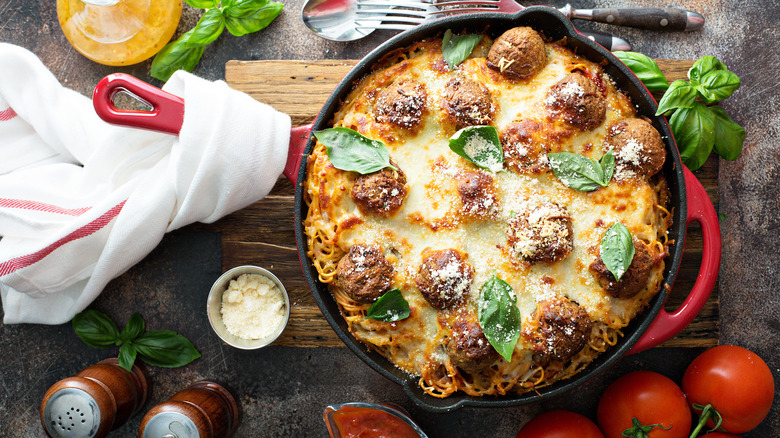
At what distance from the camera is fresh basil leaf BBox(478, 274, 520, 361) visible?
7.37 feet

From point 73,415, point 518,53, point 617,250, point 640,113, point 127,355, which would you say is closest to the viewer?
point 617,250

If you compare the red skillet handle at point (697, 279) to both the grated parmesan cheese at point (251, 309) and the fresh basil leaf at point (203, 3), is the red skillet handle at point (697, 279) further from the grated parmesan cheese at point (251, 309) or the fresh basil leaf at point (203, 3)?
the fresh basil leaf at point (203, 3)

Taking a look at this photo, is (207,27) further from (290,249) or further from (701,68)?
(701,68)

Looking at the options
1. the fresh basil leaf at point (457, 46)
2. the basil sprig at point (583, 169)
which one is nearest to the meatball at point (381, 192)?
the fresh basil leaf at point (457, 46)

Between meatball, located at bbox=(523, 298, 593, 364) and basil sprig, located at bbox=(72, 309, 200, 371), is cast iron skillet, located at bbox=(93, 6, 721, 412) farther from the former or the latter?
basil sprig, located at bbox=(72, 309, 200, 371)

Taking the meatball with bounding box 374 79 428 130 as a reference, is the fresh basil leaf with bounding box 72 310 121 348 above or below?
below

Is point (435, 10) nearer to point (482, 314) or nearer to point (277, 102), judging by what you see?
point (277, 102)

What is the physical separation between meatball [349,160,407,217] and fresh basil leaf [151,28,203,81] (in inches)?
54.0

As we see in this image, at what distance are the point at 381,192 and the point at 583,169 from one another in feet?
2.86

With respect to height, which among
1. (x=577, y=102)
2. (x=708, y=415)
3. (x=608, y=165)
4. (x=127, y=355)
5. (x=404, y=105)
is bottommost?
(x=127, y=355)

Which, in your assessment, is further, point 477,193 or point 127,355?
point 127,355

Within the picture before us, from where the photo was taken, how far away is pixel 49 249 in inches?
107

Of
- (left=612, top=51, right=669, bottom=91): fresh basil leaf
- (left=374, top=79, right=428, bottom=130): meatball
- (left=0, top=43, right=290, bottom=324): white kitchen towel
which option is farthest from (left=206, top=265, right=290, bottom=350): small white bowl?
(left=612, top=51, right=669, bottom=91): fresh basil leaf

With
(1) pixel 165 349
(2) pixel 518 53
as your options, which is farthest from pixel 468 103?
(1) pixel 165 349
